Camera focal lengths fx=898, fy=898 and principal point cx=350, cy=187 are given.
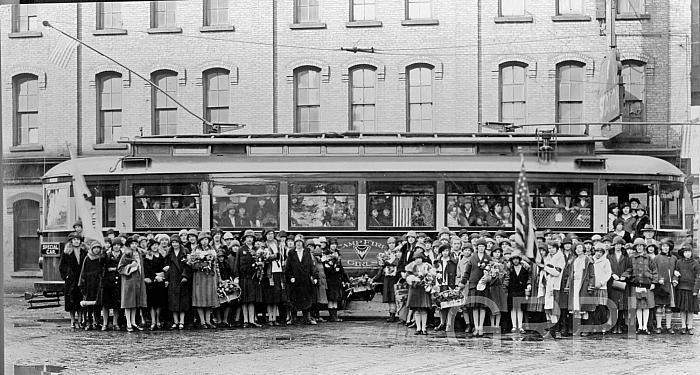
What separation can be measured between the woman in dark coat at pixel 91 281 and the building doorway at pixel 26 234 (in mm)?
341

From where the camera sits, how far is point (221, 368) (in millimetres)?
5207

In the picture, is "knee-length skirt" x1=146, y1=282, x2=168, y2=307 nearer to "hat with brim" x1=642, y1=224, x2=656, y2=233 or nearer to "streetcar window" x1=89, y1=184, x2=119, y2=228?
"streetcar window" x1=89, y1=184, x2=119, y2=228

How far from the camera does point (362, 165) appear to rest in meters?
5.25

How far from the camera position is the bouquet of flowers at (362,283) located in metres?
5.27

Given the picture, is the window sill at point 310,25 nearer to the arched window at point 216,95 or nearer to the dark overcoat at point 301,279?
the arched window at point 216,95

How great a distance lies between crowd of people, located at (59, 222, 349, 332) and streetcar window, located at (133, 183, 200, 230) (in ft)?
0.28

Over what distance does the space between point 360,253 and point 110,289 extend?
1613 mm

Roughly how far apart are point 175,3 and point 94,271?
1.73 m

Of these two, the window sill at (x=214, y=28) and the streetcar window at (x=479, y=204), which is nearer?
the streetcar window at (x=479, y=204)

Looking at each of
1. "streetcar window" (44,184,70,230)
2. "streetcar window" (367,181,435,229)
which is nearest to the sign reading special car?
"streetcar window" (367,181,435,229)

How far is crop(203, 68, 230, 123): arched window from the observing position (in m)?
5.47

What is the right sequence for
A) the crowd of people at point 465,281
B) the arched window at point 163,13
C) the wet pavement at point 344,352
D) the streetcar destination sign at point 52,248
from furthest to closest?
the streetcar destination sign at point 52,248 < the arched window at point 163,13 < the crowd of people at point 465,281 < the wet pavement at point 344,352

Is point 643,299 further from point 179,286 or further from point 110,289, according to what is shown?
point 110,289

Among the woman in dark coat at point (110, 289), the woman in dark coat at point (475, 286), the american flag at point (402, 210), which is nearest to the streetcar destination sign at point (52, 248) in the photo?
the woman in dark coat at point (110, 289)
